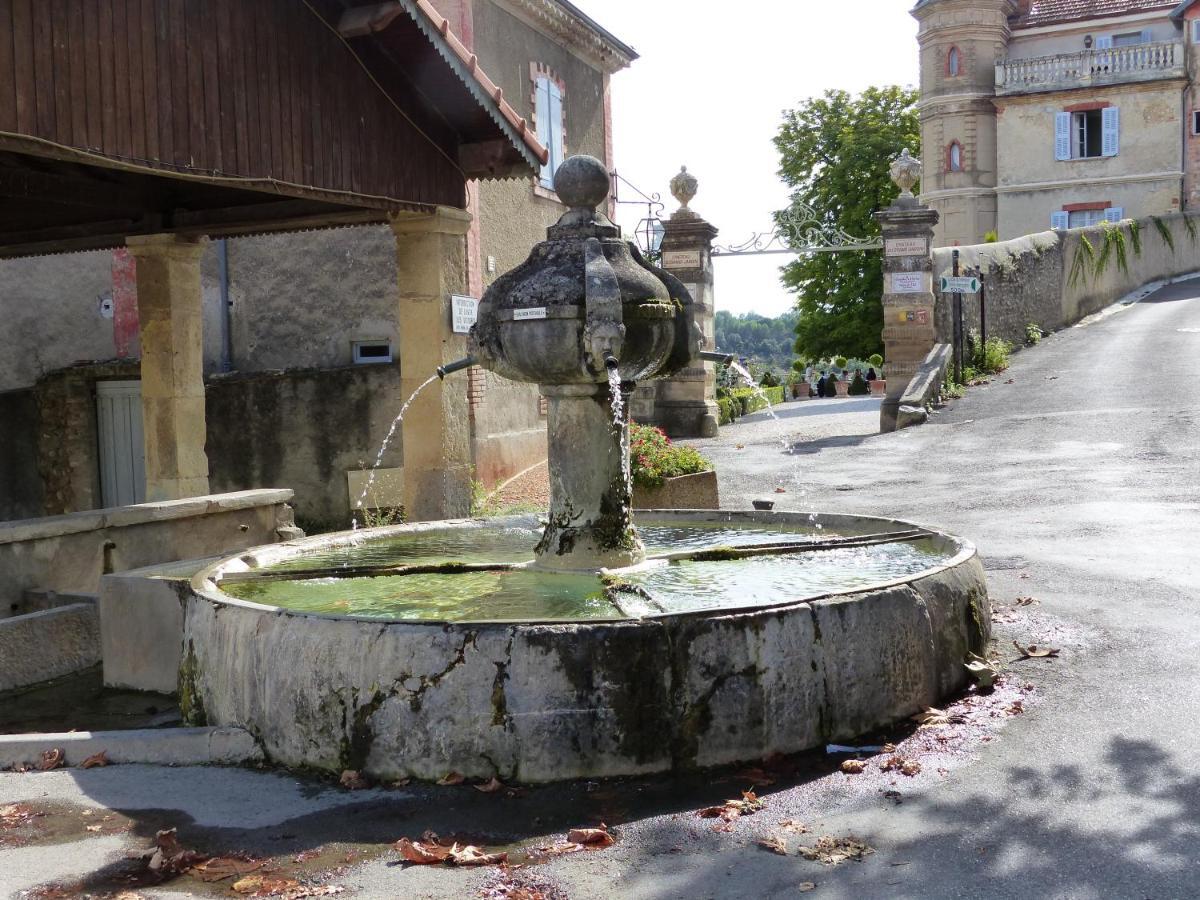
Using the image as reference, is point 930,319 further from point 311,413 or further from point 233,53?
point 233,53

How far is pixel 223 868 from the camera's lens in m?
3.69

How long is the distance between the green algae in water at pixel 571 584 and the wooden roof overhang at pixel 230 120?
2684 mm

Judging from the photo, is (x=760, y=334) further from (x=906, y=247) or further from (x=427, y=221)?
(x=427, y=221)

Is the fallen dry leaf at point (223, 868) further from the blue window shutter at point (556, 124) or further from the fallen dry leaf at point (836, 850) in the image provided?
the blue window shutter at point (556, 124)

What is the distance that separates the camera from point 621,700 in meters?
4.31

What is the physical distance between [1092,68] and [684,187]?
991 inches

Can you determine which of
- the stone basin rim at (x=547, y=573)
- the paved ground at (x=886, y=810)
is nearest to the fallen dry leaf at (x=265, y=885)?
the paved ground at (x=886, y=810)

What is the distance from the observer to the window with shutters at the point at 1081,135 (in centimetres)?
3947

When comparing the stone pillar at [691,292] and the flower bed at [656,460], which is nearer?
the flower bed at [656,460]

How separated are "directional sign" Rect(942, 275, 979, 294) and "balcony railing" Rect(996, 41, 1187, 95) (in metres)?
23.1

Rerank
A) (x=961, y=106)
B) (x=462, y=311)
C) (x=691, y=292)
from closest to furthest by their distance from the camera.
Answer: (x=462, y=311) → (x=691, y=292) → (x=961, y=106)

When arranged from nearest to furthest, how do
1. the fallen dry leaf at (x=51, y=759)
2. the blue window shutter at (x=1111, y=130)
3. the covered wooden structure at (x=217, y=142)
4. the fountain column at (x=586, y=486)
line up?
the fallen dry leaf at (x=51, y=759) → the fountain column at (x=586, y=486) → the covered wooden structure at (x=217, y=142) → the blue window shutter at (x=1111, y=130)

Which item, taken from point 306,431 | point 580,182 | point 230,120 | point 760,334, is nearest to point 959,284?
point 306,431

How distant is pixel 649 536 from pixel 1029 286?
18.8 meters
